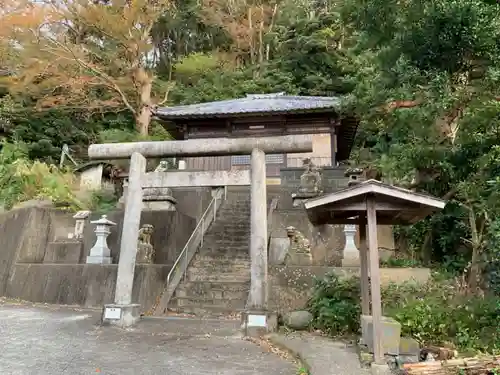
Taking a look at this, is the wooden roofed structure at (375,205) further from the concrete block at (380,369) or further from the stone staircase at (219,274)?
the stone staircase at (219,274)

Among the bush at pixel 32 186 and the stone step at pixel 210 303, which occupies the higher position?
the bush at pixel 32 186

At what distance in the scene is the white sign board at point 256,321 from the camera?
6.63 m

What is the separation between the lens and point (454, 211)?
31.2 feet

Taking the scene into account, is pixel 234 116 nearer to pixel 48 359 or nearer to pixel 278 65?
pixel 48 359

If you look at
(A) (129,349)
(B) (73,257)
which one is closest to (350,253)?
(A) (129,349)

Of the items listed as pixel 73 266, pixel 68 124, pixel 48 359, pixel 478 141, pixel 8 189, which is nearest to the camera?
pixel 48 359

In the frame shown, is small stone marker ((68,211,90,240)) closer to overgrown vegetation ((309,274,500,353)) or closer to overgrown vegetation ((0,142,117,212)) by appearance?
overgrown vegetation ((0,142,117,212))

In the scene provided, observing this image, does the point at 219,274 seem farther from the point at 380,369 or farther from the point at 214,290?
the point at 380,369

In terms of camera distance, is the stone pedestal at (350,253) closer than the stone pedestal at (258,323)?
No

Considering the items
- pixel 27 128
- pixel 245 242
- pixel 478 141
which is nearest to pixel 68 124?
pixel 27 128

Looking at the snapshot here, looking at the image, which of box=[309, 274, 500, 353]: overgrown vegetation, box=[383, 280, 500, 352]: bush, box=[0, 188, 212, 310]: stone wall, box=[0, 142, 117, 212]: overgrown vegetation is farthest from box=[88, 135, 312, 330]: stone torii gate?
box=[0, 142, 117, 212]: overgrown vegetation

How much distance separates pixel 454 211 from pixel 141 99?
55.9 feet

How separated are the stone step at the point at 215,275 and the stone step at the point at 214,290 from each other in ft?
0.82

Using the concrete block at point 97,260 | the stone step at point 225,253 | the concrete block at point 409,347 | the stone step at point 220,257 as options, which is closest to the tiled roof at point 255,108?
the stone step at point 225,253
